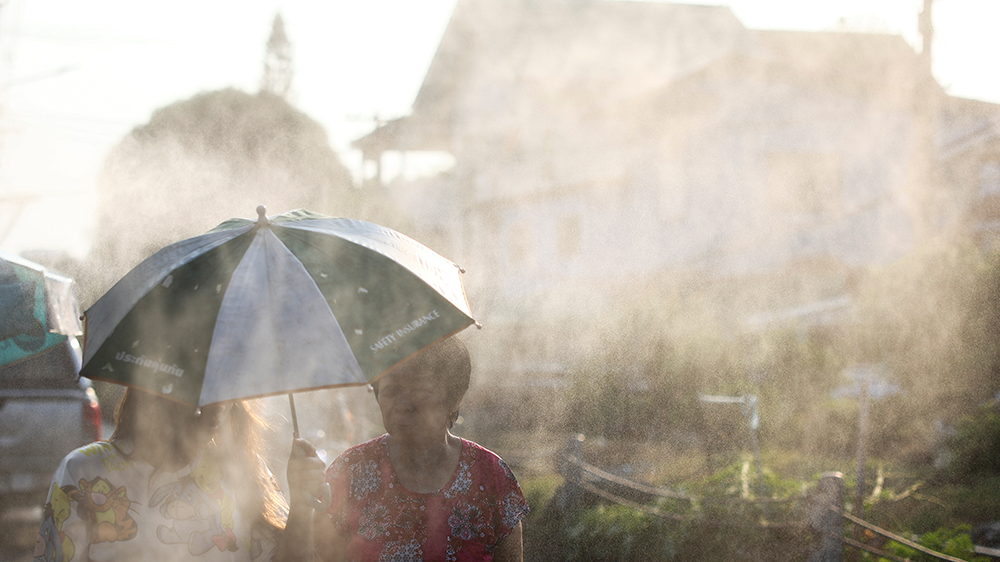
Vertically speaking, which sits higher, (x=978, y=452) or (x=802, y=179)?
(x=802, y=179)

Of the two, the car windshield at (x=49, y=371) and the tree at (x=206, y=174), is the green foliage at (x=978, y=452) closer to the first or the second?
the tree at (x=206, y=174)

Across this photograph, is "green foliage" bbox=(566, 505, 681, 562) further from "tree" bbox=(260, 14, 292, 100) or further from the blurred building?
"tree" bbox=(260, 14, 292, 100)

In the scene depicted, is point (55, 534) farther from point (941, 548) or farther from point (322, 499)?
point (941, 548)

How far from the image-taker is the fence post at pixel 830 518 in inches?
184

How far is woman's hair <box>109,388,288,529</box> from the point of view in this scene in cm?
217

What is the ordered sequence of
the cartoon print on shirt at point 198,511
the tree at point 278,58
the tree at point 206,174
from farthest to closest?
the tree at point 278,58, the tree at point 206,174, the cartoon print on shirt at point 198,511

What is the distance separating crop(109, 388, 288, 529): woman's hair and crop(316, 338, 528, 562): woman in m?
0.17

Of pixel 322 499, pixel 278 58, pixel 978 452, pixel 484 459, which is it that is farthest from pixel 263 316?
pixel 278 58

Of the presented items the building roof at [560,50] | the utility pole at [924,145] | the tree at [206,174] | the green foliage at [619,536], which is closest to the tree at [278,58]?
the building roof at [560,50]

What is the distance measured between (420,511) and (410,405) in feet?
1.10

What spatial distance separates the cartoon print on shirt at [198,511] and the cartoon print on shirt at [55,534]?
0.67 ft

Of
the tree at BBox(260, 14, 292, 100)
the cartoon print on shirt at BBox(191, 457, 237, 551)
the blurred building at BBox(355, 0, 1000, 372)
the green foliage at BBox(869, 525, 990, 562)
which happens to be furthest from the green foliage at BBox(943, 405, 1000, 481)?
the tree at BBox(260, 14, 292, 100)

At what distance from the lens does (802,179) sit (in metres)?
17.7

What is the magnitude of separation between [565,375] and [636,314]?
4.35 feet
